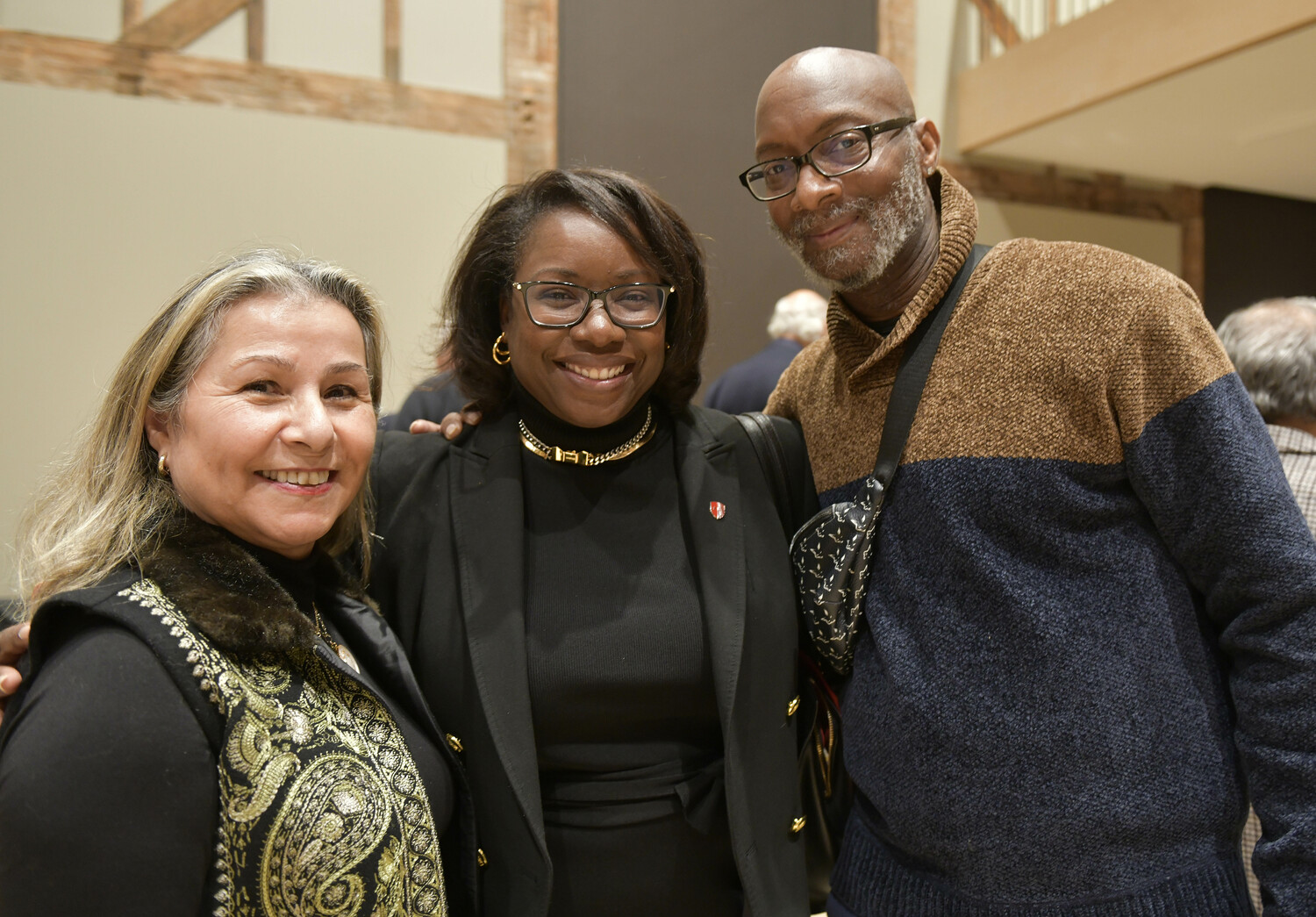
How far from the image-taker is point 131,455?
127 centimetres

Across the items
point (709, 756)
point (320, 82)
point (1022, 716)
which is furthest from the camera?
point (320, 82)

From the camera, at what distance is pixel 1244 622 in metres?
1.33

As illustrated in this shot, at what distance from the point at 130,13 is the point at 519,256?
3892mm

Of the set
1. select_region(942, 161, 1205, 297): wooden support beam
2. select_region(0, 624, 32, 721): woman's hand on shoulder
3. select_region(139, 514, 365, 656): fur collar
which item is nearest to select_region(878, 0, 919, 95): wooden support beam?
select_region(942, 161, 1205, 297): wooden support beam

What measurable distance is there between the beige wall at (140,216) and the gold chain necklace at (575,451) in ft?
8.88

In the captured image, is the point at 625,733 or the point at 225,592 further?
the point at 625,733

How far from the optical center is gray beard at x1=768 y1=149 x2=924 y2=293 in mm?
1646

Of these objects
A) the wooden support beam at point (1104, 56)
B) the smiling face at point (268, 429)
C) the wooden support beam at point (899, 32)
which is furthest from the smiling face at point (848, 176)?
the wooden support beam at point (899, 32)

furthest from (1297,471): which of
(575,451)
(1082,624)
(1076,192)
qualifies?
(1076,192)

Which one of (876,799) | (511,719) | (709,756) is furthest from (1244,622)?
(511,719)

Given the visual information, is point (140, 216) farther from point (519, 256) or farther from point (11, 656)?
point (11, 656)

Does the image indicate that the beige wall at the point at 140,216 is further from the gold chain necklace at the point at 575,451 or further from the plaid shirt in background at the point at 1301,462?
the plaid shirt in background at the point at 1301,462

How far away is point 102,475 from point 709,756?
106cm

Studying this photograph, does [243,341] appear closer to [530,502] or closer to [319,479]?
[319,479]
